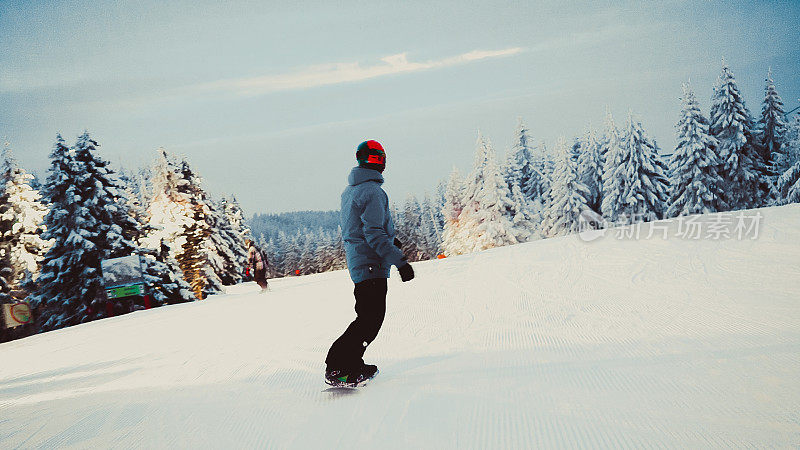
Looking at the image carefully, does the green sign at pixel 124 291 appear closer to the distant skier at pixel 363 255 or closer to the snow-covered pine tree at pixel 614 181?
the distant skier at pixel 363 255

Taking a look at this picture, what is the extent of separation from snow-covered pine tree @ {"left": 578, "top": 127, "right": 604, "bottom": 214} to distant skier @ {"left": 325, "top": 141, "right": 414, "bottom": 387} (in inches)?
1870

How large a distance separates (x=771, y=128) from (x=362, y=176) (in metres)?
47.9

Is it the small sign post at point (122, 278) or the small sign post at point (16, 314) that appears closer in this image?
the small sign post at point (16, 314)

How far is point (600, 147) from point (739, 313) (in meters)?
47.7

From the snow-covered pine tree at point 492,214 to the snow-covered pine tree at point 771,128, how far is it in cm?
1981

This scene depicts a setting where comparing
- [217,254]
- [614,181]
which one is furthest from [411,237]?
[614,181]

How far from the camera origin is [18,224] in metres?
32.5

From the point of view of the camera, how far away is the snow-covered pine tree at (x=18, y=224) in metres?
31.7

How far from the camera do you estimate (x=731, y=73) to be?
126ft

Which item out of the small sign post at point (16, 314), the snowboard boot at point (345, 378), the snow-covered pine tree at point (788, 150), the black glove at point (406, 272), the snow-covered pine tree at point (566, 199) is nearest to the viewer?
the black glove at point (406, 272)

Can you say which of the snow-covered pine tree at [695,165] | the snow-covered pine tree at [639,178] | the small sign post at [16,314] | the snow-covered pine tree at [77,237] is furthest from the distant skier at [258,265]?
the snow-covered pine tree at [695,165]

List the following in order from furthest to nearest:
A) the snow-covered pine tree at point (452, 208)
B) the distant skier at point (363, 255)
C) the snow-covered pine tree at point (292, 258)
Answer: the snow-covered pine tree at point (292, 258), the snow-covered pine tree at point (452, 208), the distant skier at point (363, 255)

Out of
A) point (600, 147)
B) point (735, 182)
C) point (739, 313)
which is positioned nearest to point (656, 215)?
point (735, 182)

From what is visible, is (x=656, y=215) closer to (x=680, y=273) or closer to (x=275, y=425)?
(x=680, y=273)
